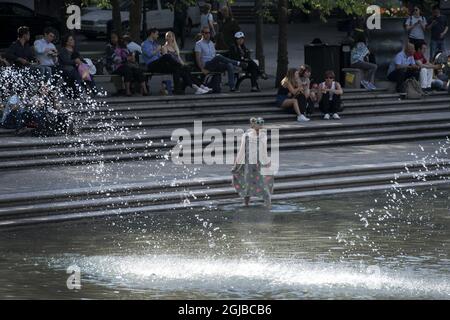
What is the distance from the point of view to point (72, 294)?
1466 centimetres

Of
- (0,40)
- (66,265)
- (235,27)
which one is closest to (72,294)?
(66,265)

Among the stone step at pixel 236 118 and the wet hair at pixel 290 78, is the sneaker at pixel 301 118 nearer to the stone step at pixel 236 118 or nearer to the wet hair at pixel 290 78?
the stone step at pixel 236 118

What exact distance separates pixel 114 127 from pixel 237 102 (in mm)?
3501

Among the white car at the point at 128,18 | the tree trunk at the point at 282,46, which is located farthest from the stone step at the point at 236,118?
the white car at the point at 128,18

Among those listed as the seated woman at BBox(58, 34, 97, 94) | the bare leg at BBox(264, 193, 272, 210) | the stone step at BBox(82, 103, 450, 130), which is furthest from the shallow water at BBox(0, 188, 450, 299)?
the seated woman at BBox(58, 34, 97, 94)

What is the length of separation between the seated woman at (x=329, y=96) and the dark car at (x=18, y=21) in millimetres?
13861

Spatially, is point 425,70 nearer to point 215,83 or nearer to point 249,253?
point 215,83

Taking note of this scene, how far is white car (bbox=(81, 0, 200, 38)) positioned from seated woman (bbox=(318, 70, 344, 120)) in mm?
16241

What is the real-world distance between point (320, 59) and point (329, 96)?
2466 millimetres

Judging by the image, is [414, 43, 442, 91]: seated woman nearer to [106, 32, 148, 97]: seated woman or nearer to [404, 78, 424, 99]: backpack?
[404, 78, 424, 99]: backpack

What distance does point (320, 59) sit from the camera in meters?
30.4

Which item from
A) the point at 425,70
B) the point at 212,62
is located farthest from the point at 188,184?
the point at 425,70

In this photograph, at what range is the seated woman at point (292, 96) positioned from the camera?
2744 centimetres
